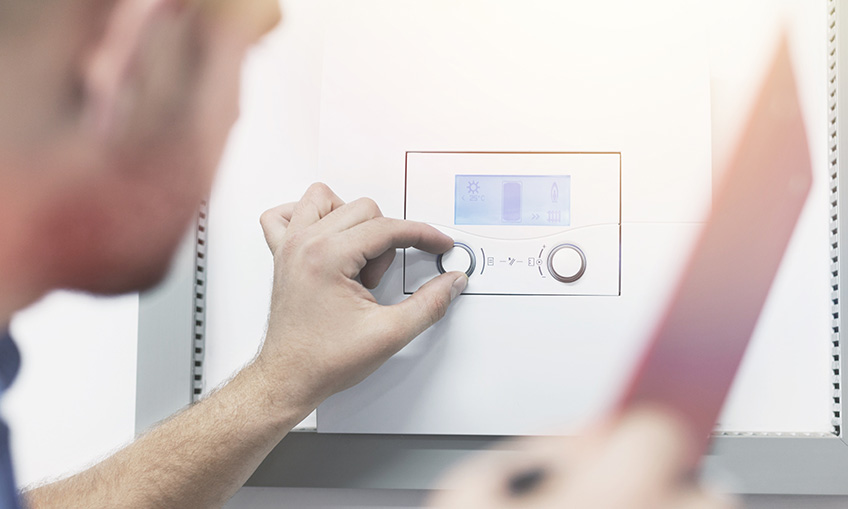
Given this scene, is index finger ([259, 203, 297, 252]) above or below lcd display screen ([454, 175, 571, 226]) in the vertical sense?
below

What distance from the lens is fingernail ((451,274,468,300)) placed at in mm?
544

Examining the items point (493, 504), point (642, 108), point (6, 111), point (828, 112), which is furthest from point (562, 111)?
point (6, 111)

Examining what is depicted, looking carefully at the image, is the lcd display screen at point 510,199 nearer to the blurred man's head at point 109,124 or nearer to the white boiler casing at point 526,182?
the white boiler casing at point 526,182

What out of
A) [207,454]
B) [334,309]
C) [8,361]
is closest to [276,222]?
[334,309]

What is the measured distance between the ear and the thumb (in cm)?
42

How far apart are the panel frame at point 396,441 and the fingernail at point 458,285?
16 cm

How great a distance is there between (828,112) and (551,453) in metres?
0.49

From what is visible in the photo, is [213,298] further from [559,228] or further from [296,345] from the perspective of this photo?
[559,228]

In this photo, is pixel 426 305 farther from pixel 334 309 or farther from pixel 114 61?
pixel 114 61

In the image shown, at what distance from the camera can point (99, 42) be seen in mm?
636

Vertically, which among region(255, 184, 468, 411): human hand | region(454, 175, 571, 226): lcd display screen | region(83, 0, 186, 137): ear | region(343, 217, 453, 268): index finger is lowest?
region(255, 184, 468, 411): human hand

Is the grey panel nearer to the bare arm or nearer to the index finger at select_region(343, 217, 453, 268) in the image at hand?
the bare arm

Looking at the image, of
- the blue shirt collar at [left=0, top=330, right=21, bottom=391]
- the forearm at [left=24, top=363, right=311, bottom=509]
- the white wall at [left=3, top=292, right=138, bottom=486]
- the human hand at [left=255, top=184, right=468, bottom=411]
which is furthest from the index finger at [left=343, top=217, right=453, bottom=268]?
the blue shirt collar at [left=0, top=330, right=21, bottom=391]

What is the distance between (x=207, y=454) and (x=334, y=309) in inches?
6.9
